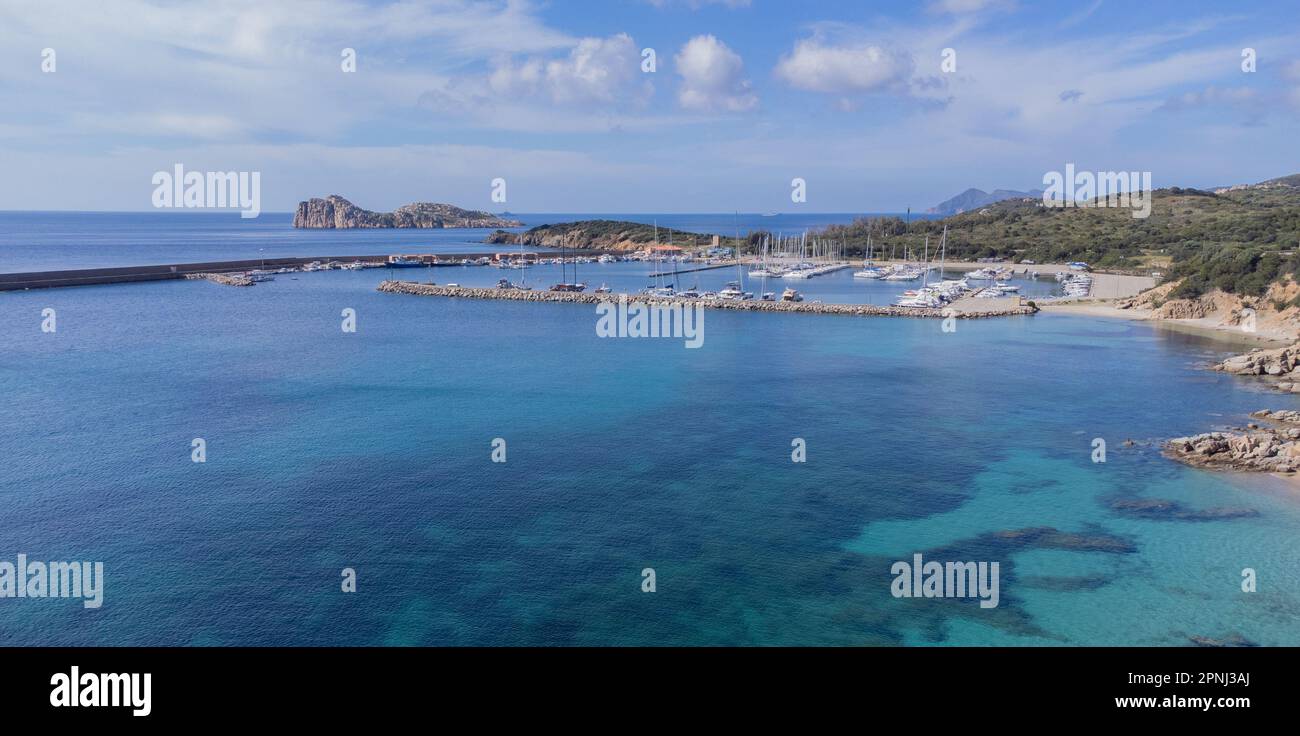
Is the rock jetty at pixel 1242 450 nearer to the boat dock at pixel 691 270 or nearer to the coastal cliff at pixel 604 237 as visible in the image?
the boat dock at pixel 691 270

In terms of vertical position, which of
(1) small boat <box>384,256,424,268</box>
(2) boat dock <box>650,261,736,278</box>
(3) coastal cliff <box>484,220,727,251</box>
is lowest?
(2) boat dock <box>650,261,736,278</box>

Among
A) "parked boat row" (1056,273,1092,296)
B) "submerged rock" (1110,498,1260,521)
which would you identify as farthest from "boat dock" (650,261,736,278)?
"submerged rock" (1110,498,1260,521)

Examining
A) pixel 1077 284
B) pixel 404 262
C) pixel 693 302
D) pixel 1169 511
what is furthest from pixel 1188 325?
pixel 404 262

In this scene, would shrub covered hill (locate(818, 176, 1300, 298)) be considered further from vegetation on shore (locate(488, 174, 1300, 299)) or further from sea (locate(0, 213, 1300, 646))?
sea (locate(0, 213, 1300, 646))

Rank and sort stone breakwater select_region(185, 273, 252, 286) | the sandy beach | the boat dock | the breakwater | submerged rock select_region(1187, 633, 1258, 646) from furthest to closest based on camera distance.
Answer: the boat dock → stone breakwater select_region(185, 273, 252, 286) → the breakwater → the sandy beach → submerged rock select_region(1187, 633, 1258, 646)

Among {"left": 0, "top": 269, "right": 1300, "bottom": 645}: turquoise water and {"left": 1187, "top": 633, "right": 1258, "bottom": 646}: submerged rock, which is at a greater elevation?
{"left": 0, "top": 269, "right": 1300, "bottom": 645}: turquoise water

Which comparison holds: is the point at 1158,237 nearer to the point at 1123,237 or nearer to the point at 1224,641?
the point at 1123,237

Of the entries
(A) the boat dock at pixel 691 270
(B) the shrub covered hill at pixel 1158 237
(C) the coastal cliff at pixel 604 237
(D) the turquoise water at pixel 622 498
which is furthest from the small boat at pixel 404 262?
(D) the turquoise water at pixel 622 498
